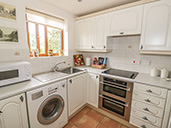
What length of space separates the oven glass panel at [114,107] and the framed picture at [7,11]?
2.16 m

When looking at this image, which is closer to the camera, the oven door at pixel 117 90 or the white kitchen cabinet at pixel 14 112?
the white kitchen cabinet at pixel 14 112

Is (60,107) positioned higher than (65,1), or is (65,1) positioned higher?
(65,1)

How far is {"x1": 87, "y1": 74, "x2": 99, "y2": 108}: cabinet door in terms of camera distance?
1891mm

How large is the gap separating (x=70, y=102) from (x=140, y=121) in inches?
48.5

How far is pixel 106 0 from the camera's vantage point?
1.63m

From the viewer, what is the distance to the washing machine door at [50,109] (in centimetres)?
125

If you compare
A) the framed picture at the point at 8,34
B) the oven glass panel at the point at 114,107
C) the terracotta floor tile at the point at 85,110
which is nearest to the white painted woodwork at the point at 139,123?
the oven glass panel at the point at 114,107

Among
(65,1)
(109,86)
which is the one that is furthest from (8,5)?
(109,86)

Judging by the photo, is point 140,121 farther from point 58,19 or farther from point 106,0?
point 58,19

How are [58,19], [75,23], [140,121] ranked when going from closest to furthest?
[140,121], [58,19], [75,23]

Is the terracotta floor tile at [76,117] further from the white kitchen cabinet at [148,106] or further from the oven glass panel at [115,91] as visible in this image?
the white kitchen cabinet at [148,106]

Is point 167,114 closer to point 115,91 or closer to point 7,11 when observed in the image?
point 115,91

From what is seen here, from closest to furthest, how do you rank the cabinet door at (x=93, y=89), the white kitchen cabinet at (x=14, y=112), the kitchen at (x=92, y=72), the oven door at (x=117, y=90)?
the white kitchen cabinet at (x=14, y=112), the kitchen at (x=92, y=72), the oven door at (x=117, y=90), the cabinet door at (x=93, y=89)

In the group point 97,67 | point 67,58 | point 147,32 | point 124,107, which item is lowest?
point 124,107
